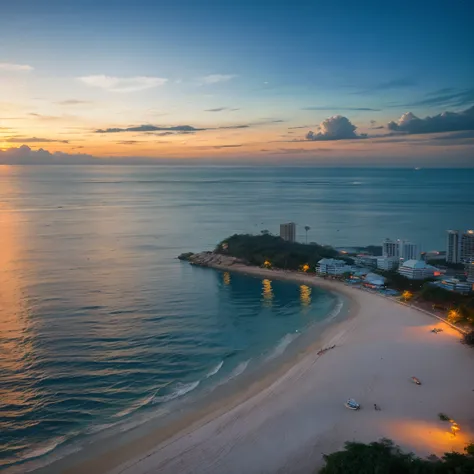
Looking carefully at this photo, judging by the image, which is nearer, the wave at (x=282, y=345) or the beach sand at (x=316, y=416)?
the beach sand at (x=316, y=416)

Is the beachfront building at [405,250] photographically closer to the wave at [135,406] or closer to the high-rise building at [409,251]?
the high-rise building at [409,251]

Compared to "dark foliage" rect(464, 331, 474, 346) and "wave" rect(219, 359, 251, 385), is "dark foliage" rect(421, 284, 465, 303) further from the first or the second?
"wave" rect(219, 359, 251, 385)

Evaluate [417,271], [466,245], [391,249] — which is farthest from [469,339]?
[466,245]

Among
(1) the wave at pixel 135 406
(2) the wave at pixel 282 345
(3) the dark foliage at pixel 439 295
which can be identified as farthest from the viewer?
(3) the dark foliage at pixel 439 295

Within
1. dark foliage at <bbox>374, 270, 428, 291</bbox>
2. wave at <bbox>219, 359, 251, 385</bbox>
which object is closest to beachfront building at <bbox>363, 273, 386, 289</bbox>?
dark foliage at <bbox>374, 270, 428, 291</bbox>

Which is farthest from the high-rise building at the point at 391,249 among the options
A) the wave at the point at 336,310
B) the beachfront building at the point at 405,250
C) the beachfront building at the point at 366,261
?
the wave at the point at 336,310

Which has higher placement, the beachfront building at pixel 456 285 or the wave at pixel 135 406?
the beachfront building at pixel 456 285

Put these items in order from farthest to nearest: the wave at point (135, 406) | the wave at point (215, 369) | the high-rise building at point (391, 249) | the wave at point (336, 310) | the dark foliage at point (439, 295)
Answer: the high-rise building at point (391, 249), the dark foliage at point (439, 295), the wave at point (336, 310), the wave at point (215, 369), the wave at point (135, 406)

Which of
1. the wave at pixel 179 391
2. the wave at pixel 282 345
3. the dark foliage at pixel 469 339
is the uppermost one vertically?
the dark foliage at pixel 469 339
